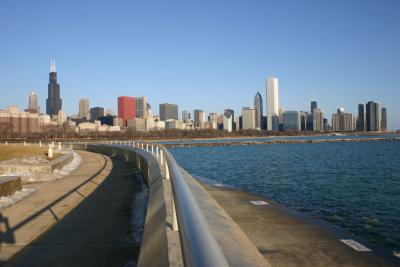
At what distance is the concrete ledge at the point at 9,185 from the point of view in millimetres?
11229

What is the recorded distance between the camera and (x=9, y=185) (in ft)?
38.9

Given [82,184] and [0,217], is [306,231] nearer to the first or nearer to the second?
[0,217]

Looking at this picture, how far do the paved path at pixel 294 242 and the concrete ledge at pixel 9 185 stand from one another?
702 cm

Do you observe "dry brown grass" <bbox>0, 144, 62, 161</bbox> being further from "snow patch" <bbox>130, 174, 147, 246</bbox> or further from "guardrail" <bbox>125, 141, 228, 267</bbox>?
"guardrail" <bbox>125, 141, 228, 267</bbox>

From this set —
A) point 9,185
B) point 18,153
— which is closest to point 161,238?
point 9,185

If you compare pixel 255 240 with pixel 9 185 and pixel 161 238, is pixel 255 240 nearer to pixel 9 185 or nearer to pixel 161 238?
pixel 161 238

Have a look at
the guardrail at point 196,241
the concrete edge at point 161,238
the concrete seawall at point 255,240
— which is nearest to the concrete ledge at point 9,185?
the concrete seawall at point 255,240

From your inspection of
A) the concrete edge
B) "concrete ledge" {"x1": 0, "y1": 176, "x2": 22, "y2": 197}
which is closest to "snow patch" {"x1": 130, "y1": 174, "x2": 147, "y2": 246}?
the concrete edge

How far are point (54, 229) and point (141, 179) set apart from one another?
376 inches

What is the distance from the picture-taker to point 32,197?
Answer: 475 inches

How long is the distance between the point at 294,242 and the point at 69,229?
5.20m

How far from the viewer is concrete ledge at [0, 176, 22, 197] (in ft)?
36.8

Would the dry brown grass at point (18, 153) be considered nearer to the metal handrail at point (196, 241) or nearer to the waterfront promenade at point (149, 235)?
the waterfront promenade at point (149, 235)

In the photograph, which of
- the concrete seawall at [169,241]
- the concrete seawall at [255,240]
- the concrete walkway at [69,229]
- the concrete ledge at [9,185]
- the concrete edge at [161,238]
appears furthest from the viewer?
the concrete ledge at [9,185]
